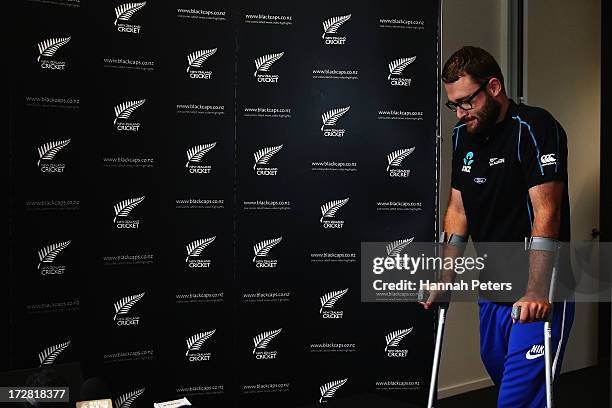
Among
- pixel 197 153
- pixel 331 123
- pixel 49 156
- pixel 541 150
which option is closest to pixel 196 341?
pixel 197 153

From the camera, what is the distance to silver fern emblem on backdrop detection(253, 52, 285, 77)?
4.12 m

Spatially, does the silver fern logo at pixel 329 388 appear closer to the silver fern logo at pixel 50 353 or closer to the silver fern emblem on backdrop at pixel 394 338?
the silver fern emblem on backdrop at pixel 394 338

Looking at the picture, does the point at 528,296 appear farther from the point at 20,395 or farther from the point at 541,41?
the point at 541,41

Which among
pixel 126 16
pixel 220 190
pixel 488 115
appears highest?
pixel 126 16

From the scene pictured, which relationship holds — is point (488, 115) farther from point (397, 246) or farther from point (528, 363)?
point (397, 246)

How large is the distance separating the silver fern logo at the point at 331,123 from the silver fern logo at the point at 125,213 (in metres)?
1.11

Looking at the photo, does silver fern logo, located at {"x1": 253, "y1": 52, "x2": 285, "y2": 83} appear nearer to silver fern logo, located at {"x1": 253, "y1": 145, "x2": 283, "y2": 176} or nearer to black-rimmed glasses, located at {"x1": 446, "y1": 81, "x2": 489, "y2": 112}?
silver fern logo, located at {"x1": 253, "y1": 145, "x2": 283, "y2": 176}

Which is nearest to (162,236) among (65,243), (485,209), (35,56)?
(65,243)

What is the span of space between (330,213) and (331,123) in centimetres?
52

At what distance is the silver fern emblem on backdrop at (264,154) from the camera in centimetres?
413

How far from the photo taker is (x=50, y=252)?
12.0ft

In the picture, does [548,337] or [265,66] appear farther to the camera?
[265,66]

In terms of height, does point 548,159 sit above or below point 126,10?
below

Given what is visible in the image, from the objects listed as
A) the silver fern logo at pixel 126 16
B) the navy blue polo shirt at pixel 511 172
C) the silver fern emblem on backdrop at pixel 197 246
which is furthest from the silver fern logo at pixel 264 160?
the navy blue polo shirt at pixel 511 172
